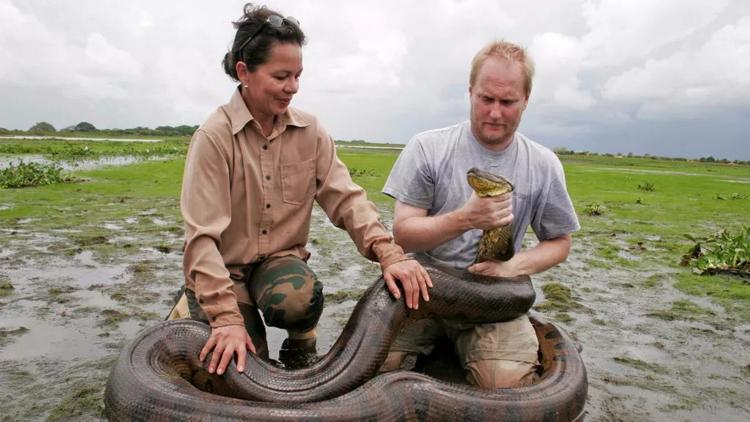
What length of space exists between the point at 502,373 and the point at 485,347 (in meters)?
0.26

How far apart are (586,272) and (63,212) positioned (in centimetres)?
931

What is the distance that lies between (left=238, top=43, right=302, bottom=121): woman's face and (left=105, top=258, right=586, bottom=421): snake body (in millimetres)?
1521

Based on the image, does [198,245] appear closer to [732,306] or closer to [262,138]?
[262,138]

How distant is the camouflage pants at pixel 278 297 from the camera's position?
4.53 metres

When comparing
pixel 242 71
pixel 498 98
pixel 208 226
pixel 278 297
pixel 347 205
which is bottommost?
pixel 278 297

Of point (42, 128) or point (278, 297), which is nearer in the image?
point (278, 297)

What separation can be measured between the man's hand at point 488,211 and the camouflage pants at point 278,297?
1.38 metres

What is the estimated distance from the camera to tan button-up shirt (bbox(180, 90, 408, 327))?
13.2ft

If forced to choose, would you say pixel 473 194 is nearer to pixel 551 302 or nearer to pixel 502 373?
pixel 502 373

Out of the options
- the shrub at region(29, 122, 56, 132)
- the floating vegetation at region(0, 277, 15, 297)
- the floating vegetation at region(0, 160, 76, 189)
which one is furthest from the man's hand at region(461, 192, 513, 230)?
the shrub at region(29, 122, 56, 132)

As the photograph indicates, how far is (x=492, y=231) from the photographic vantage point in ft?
14.3

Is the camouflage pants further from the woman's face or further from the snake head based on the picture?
the snake head

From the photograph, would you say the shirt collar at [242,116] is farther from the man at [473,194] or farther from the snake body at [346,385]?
the snake body at [346,385]

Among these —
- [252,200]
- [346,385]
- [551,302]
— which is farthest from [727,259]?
[252,200]
